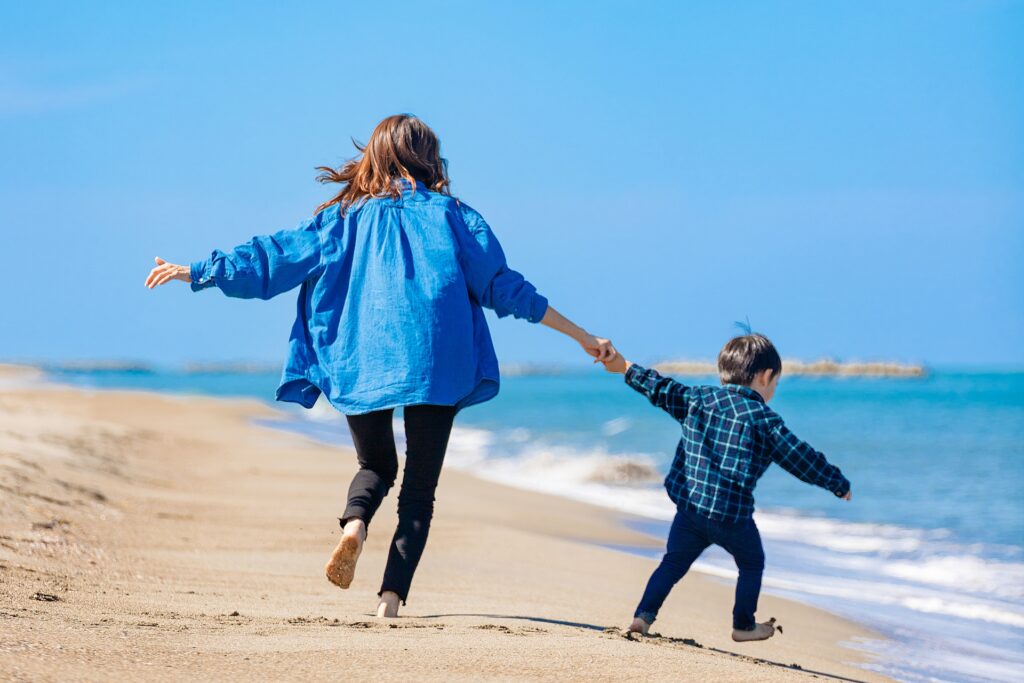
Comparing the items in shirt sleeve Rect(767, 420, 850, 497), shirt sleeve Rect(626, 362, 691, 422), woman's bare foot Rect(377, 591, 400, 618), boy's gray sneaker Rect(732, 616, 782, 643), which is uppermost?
shirt sleeve Rect(626, 362, 691, 422)

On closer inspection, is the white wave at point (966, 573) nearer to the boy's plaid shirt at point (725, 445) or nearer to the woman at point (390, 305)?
the boy's plaid shirt at point (725, 445)

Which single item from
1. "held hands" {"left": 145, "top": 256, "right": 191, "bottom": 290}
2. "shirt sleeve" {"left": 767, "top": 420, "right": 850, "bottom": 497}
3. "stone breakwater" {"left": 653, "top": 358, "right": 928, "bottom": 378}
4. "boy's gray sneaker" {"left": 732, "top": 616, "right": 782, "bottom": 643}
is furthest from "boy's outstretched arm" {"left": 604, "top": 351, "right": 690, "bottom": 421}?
"stone breakwater" {"left": 653, "top": 358, "right": 928, "bottom": 378}

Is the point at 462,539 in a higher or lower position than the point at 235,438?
lower

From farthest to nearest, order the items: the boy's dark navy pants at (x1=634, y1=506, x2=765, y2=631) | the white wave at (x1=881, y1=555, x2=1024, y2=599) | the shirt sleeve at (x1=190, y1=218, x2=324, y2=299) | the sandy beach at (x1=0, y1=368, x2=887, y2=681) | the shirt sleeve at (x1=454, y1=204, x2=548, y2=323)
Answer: the white wave at (x1=881, y1=555, x2=1024, y2=599) < the boy's dark navy pants at (x1=634, y1=506, x2=765, y2=631) < the shirt sleeve at (x1=454, y1=204, x2=548, y2=323) < the shirt sleeve at (x1=190, y1=218, x2=324, y2=299) < the sandy beach at (x1=0, y1=368, x2=887, y2=681)

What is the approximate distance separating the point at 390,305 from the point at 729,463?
137cm

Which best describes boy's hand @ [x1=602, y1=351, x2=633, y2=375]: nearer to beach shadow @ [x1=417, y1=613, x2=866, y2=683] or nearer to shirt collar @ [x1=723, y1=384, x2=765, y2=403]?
shirt collar @ [x1=723, y1=384, x2=765, y2=403]

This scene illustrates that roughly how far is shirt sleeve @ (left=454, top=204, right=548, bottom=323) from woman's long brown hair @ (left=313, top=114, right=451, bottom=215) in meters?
0.20

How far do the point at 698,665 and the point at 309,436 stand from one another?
737 inches

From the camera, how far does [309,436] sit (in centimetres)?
2147

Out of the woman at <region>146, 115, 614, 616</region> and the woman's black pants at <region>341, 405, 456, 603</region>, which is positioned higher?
the woman at <region>146, 115, 614, 616</region>

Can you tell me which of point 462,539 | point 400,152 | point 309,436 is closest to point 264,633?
point 400,152

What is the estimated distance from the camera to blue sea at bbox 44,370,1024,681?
621 centimetres

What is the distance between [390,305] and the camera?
3.85 m

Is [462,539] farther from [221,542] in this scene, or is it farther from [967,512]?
[967,512]
